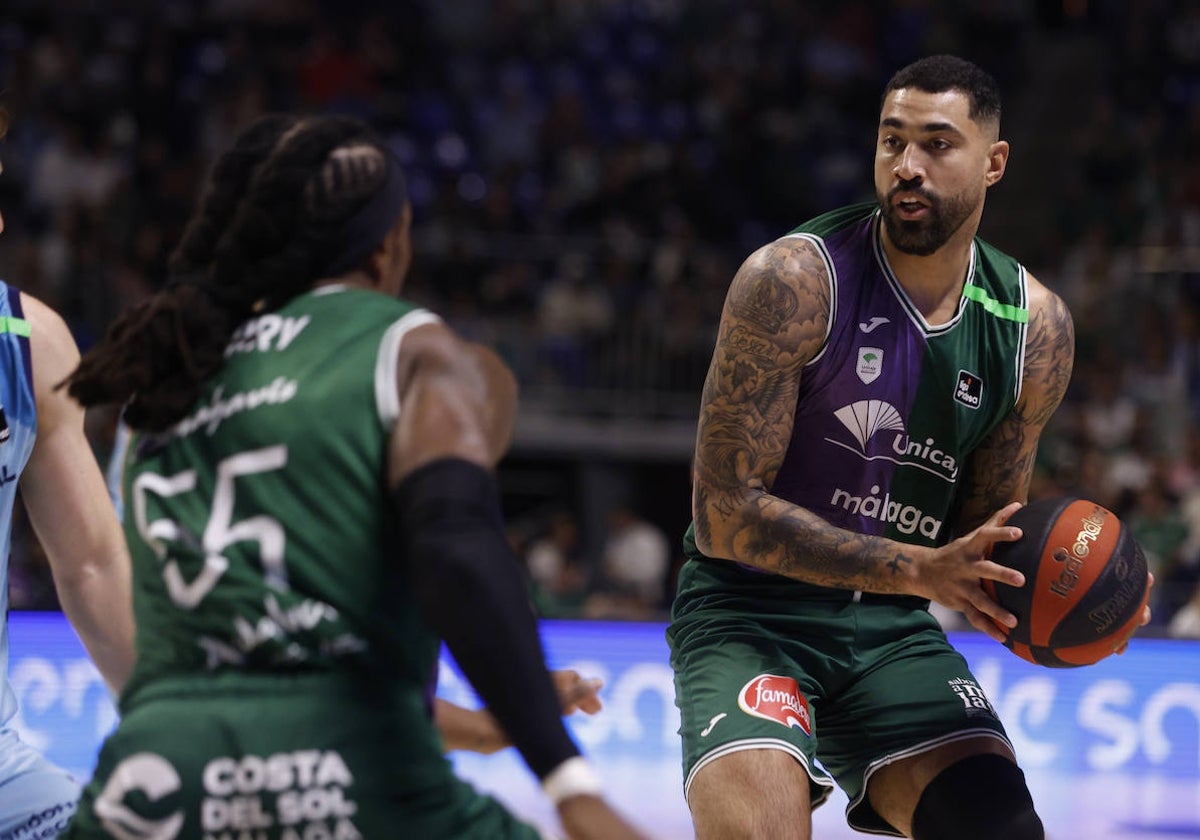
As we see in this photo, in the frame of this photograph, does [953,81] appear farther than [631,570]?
No

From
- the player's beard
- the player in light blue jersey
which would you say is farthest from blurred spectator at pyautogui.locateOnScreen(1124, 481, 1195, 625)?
the player in light blue jersey

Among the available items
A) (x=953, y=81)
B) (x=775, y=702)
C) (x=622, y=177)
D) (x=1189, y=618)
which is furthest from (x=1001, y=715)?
(x=622, y=177)

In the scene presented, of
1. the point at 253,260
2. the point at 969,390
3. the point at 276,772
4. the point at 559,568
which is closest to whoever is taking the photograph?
the point at 276,772

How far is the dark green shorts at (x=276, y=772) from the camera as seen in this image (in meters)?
2.33

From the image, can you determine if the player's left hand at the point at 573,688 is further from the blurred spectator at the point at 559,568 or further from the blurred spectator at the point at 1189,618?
the blurred spectator at the point at 559,568

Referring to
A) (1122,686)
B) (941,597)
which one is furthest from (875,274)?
(1122,686)

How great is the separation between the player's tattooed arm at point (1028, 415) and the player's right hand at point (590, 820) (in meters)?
2.32

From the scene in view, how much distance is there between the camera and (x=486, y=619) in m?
2.21

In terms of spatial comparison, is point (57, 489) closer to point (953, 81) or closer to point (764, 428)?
point (764, 428)

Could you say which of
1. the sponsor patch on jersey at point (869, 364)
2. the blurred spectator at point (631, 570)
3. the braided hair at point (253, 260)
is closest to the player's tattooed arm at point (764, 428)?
the sponsor patch on jersey at point (869, 364)

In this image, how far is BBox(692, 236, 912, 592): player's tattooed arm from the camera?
385 centimetres

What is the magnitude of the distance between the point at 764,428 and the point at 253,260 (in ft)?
5.53

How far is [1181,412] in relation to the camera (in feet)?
38.3

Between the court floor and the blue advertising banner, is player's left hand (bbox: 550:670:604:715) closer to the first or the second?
the court floor
